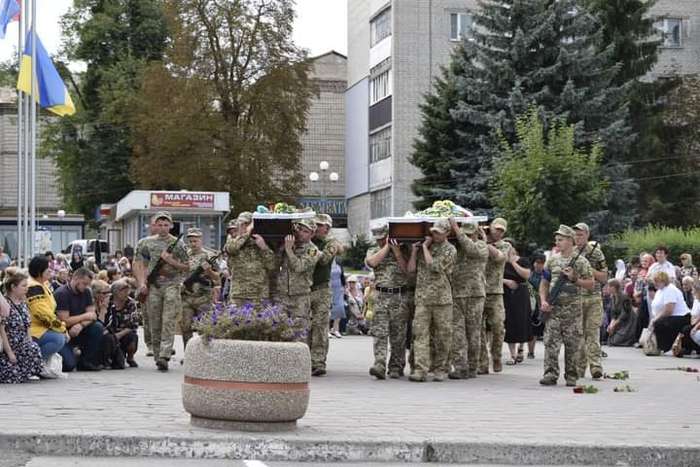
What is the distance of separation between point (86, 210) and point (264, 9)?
1694 centimetres

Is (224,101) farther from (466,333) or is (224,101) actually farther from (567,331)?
(567,331)

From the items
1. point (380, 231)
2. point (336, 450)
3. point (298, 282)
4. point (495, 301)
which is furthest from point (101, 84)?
point (336, 450)

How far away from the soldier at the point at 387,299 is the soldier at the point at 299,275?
754mm

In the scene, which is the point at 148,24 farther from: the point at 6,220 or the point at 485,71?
the point at 485,71

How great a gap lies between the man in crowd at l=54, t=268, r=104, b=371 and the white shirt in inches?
457

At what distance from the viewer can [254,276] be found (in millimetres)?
16703

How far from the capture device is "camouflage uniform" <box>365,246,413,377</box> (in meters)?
16.6

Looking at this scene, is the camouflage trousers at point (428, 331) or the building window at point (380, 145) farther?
the building window at point (380, 145)

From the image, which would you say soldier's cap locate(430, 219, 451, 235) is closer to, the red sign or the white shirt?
the white shirt

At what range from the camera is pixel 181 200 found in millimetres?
47062

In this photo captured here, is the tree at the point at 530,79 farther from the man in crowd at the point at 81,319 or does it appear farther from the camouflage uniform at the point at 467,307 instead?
the man in crowd at the point at 81,319

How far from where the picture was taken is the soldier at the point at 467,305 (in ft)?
56.4

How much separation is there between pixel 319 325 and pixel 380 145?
51462 millimetres

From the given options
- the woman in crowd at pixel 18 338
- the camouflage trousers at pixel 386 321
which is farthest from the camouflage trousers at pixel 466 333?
the woman in crowd at pixel 18 338
